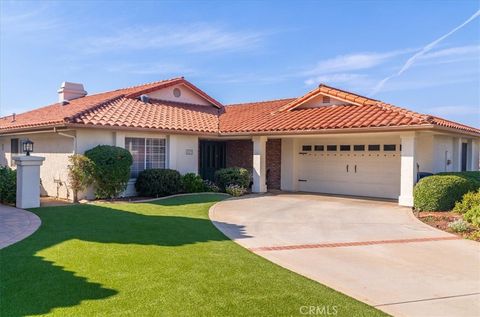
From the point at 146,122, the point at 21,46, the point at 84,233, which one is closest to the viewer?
the point at 84,233

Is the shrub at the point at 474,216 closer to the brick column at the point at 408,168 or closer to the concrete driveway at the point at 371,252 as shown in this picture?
the concrete driveway at the point at 371,252

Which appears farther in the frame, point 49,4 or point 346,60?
point 346,60

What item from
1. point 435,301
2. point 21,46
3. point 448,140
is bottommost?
point 435,301

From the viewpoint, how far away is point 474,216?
10.7 m

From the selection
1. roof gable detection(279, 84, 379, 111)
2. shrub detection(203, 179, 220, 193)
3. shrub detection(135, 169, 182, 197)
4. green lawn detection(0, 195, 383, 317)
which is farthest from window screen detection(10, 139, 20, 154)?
roof gable detection(279, 84, 379, 111)

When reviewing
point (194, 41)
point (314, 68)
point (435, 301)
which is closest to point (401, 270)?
point (435, 301)

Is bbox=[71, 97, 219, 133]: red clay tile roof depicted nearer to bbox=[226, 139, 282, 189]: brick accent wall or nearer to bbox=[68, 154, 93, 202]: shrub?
bbox=[68, 154, 93, 202]: shrub

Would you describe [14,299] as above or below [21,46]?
below

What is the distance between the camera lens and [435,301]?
215 inches

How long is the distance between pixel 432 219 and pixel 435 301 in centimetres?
706

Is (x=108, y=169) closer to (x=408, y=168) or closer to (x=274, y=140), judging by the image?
(x=274, y=140)

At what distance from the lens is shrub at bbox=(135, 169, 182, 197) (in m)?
16.2

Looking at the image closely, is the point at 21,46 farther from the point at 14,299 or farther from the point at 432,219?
the point at 432,219

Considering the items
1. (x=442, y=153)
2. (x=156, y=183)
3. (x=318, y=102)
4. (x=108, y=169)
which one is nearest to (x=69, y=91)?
(x=156, y=183)
